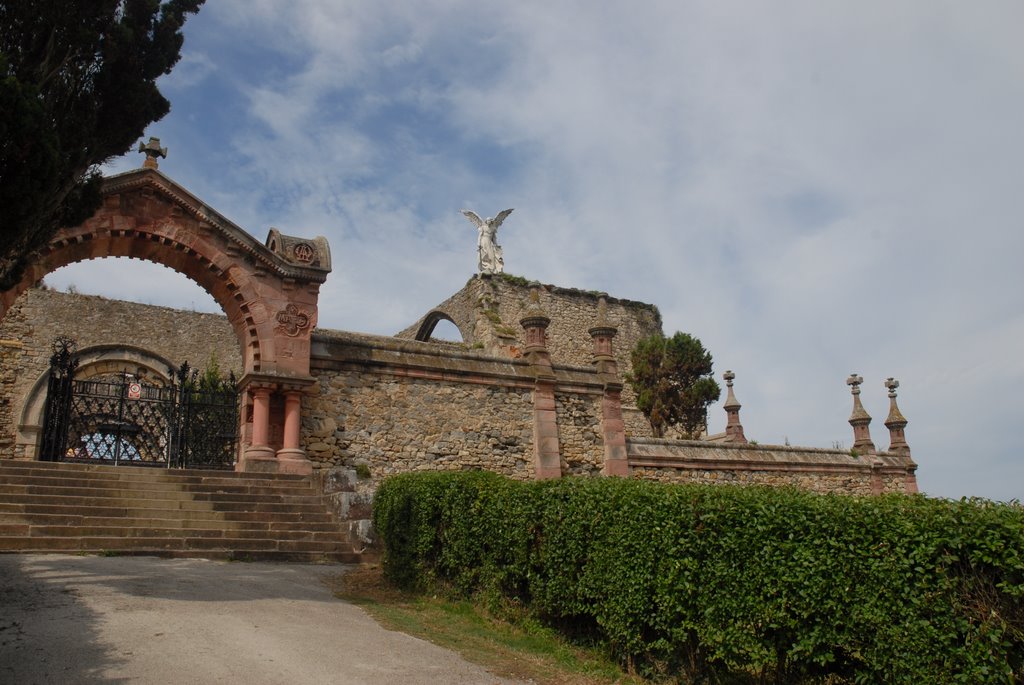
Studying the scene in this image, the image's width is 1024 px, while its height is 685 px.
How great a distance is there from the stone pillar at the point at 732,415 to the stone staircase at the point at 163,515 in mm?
15207

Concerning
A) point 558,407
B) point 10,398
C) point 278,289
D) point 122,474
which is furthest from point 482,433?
point 10,398

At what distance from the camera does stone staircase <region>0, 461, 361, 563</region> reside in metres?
10.7

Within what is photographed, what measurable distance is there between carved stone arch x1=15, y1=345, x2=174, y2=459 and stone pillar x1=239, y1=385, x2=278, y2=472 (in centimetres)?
930

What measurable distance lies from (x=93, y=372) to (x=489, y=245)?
48.8ft

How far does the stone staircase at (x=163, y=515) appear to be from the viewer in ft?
35.1

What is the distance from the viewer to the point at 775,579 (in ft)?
18.0

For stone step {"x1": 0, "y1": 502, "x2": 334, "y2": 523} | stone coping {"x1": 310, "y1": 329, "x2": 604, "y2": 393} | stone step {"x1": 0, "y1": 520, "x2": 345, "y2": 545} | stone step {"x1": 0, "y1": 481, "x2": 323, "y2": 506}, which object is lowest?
stone step {"x1": 0, "y1": 520, "x2": 345, "y2": 545}

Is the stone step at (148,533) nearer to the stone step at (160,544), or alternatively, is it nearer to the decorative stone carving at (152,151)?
the stone step at (160,544)

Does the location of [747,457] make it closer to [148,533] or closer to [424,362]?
[424,362]

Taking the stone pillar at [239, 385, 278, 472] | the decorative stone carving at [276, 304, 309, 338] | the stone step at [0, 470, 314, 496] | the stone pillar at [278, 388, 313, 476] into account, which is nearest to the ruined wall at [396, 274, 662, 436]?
the decorative stone carving at [276, 304, 309, 338]

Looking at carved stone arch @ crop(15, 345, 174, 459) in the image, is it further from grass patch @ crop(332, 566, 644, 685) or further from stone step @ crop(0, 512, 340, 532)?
grass patch @ crop(332, 566, 644, 685)

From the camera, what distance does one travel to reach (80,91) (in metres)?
8.53

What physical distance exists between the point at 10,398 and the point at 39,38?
1978cm

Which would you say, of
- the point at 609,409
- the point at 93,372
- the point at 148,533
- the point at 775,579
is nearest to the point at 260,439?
the point at 148,533
